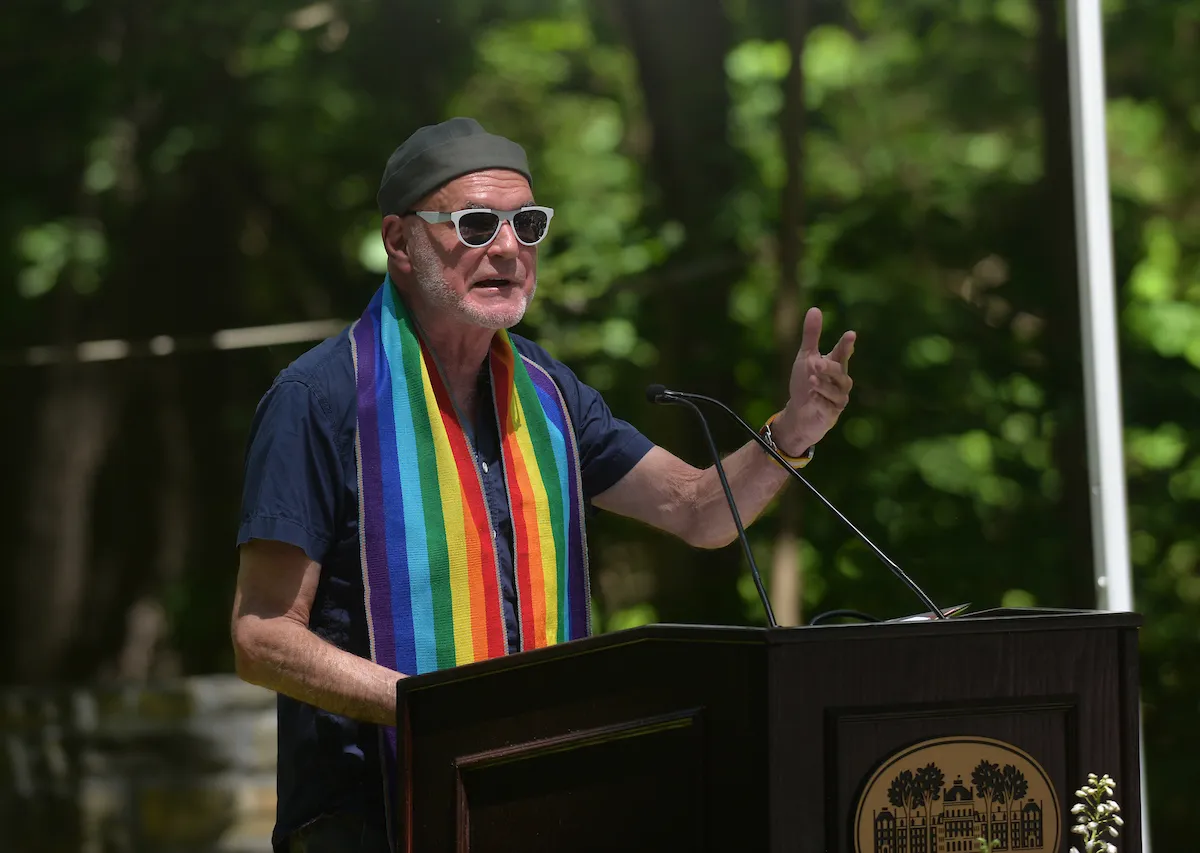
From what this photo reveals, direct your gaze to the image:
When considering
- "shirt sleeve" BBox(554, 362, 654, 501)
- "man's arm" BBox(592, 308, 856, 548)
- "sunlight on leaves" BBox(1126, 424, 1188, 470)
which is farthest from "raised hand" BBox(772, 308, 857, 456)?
"sunlight on leaves" BBox(1126, 424, 1188, 470)

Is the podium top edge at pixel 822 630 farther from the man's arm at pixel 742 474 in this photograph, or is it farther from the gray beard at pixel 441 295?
the gray beard at pixel 441 295

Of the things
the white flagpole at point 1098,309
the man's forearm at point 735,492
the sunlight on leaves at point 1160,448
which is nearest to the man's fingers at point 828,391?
the man's forearm at point 735,492

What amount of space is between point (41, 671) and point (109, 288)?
1352 millimetres

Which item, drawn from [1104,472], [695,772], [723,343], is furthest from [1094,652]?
[723,343]

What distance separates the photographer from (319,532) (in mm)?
1999

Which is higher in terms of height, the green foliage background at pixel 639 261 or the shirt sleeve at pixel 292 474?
the green foliage background at pixel 639 261

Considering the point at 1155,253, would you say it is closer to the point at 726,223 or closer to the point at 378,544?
the point at 726,223

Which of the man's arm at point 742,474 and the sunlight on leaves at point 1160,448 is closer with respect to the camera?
the man's arm at point 742,474

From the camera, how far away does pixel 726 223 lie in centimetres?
511

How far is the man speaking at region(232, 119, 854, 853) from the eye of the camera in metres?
1.97

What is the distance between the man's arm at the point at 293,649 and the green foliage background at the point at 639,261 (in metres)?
3.09

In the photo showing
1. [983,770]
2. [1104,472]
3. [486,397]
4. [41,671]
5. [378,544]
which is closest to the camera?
[983,770]

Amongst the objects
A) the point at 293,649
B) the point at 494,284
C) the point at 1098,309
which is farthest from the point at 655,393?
the point at 1098,309

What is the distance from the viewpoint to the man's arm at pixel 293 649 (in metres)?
1.88
